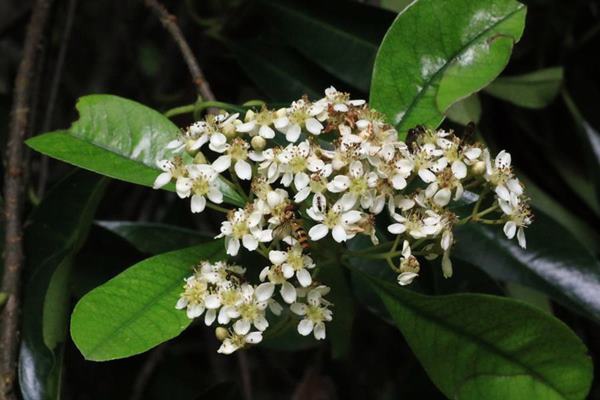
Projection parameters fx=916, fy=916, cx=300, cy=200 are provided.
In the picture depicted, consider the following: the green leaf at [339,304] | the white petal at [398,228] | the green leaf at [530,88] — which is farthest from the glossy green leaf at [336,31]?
the white petal at [398,228]

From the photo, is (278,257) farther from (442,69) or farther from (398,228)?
(442,69)

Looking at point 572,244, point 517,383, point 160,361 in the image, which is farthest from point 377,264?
point 160,361

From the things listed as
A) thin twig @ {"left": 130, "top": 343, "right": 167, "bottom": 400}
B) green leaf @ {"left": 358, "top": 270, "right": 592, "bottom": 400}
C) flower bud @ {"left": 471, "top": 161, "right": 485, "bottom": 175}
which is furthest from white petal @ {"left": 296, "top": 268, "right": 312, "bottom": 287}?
thin twig @ {"left": 130, "top": 343, "right": 167, "bottom": 400}

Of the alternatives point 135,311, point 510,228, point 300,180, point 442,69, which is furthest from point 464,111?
point 135,311

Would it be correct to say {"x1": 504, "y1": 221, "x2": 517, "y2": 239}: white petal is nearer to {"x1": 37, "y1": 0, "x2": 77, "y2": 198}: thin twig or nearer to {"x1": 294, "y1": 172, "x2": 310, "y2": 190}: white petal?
{"x1": 294, "y1": 172, "x2": 310, "y2": 190}: white petal

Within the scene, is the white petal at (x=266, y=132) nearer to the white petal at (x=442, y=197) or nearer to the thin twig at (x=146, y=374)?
the white petal at (x=442, y=197)
